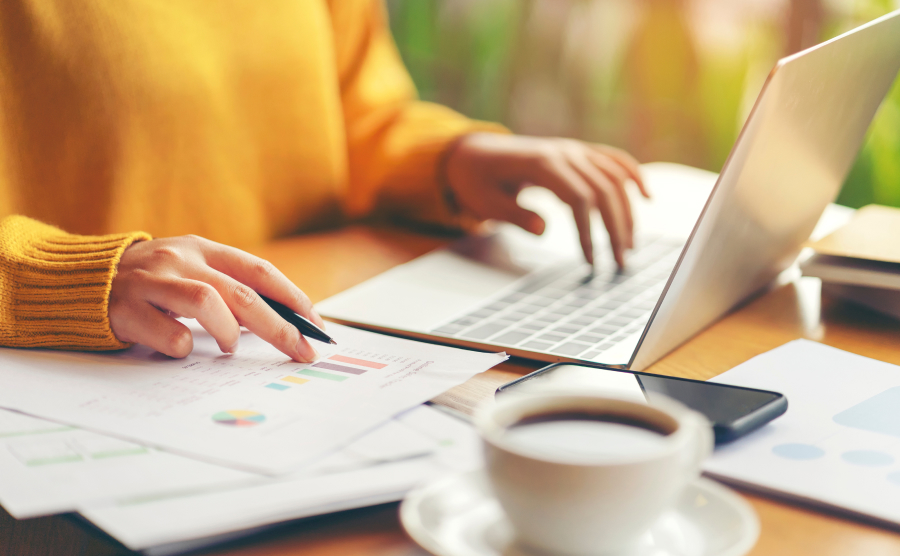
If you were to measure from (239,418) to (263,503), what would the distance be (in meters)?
0.09

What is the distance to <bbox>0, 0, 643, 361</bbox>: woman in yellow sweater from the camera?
54 cm

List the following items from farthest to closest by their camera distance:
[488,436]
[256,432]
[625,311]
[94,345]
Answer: [625,311] → [94,345] → [256,432] → [488,436]

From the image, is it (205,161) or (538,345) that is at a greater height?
(205,161)

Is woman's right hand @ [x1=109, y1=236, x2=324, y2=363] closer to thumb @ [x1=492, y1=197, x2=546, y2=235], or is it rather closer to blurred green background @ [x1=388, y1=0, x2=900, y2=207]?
thumb @ [x1=492, y1=197, x2=546, y2=235]

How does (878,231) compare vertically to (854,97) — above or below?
below

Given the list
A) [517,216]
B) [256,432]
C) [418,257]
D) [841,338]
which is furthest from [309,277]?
[841,338]

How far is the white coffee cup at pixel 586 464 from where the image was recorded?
28cm

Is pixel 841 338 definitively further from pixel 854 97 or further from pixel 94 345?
pixel 94 345

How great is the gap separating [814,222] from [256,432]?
22.5 inches

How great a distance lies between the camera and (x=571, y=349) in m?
0.55

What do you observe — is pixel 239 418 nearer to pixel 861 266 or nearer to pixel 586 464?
pixel 586 464

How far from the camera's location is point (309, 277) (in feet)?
2.50

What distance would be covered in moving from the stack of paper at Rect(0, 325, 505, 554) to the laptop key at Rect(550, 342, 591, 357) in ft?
0.19

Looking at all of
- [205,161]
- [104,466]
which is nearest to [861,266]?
[104,466]
